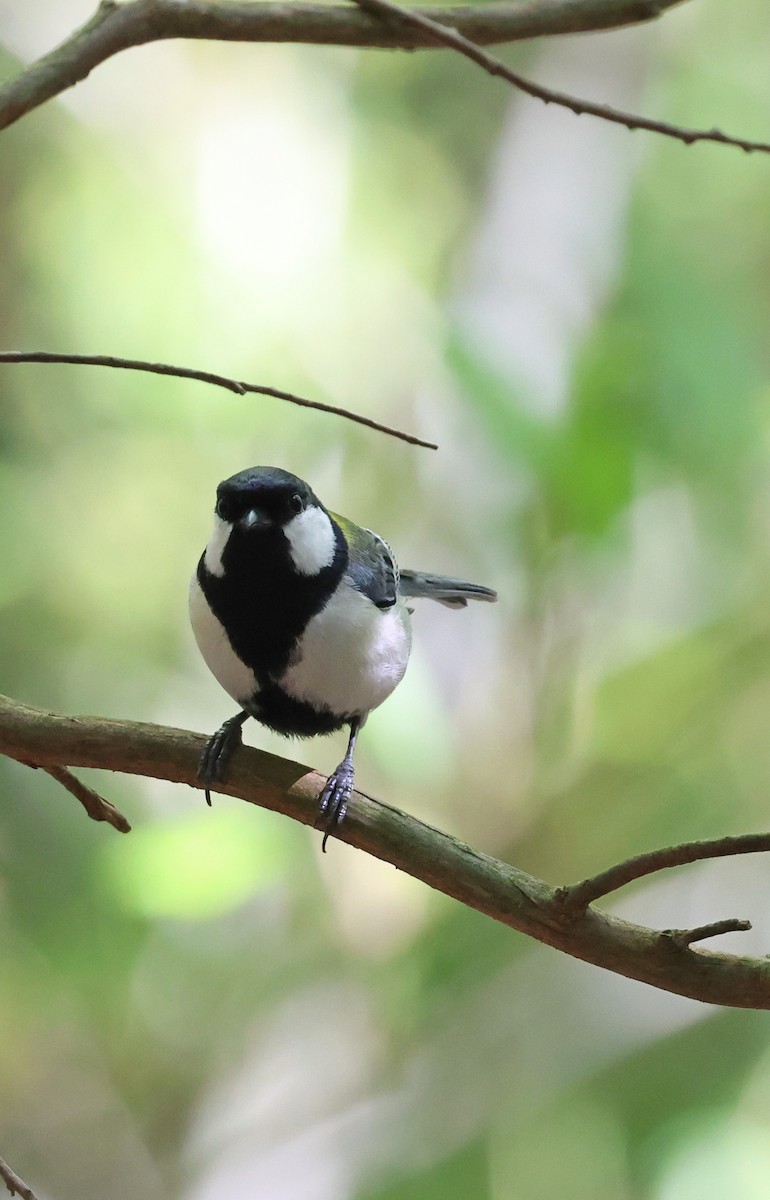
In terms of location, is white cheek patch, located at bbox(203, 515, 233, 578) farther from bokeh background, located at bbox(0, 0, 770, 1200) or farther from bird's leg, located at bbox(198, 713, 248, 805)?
bokeh background, located at bbox(0, 0, 770, 1200)

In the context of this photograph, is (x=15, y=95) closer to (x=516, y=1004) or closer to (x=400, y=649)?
(x=400, y=649)

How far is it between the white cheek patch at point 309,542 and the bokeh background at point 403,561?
89 centimetres

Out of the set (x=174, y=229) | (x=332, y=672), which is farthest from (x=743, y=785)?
(x=174, y=229)

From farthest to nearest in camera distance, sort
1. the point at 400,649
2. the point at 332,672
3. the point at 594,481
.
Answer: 1. the point at 594,481
2. the point at 400,649
3. the point at 332,672

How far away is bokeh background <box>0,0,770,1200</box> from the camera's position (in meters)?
2.14

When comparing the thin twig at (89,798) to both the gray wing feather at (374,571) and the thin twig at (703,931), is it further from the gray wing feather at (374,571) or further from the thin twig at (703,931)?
the thin twig at (703,931)

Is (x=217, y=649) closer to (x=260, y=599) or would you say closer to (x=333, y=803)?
(x=260, y=599)

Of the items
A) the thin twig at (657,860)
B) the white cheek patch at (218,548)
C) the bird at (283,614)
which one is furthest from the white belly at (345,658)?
the thin twig at (657,860)

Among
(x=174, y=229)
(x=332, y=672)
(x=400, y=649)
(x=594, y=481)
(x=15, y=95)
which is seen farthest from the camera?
(x=174, y=229)

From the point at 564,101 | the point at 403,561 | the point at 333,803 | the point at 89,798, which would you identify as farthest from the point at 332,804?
the point at 403,561

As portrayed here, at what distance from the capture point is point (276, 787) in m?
1.06

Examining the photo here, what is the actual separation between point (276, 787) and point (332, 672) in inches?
7.9

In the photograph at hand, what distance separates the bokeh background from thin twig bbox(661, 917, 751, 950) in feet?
4.22

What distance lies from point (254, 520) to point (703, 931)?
2.00 ft
